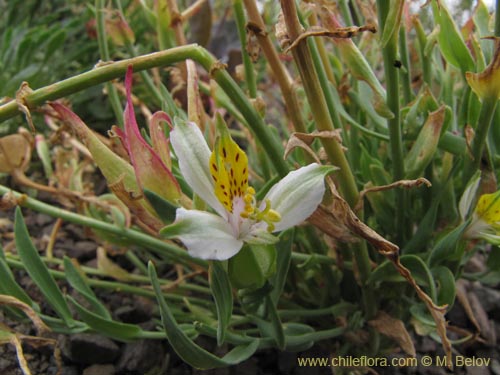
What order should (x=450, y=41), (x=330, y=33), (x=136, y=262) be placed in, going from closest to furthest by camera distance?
(x=330, y=33)
(x=450, y=41)
(x=136, y=262)

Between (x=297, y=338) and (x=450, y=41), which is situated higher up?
(x=450, y=41)

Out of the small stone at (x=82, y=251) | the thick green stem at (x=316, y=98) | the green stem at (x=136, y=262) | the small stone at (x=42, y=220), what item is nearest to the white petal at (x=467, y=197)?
the thick green stem at (x=316, y=98)

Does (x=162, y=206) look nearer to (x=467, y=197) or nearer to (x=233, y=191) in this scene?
(x=233, y=191)

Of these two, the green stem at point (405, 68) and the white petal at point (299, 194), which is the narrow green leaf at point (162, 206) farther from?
the green stem at point (405, 68)

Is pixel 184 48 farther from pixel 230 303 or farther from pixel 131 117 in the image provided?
pixel 230 303

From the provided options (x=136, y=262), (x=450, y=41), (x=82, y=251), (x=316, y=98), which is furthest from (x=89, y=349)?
(x=450, y=41)

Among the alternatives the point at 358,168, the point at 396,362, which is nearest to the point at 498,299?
the point at 396,362

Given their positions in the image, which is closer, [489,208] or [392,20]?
[392,20]
